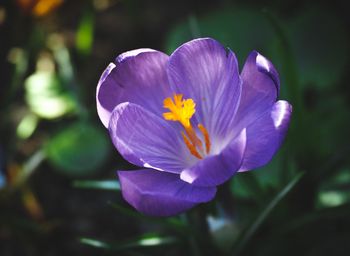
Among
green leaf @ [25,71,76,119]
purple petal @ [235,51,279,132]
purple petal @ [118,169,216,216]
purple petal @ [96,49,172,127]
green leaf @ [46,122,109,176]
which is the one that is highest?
purple petal @ [96,49,172,127]

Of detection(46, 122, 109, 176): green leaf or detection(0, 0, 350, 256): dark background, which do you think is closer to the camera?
detection(0, 0, 350, 256): dark background

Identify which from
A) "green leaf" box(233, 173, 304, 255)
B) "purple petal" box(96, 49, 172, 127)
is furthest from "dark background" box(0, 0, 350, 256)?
"purple petal" box(96, 49, 172, 127)

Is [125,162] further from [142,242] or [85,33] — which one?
[142,242]

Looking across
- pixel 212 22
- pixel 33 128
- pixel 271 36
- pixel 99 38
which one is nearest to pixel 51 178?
pixel 33 128

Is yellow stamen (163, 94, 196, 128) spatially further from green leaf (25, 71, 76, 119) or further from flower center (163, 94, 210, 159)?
green leaf (25, 71, 76, 119)

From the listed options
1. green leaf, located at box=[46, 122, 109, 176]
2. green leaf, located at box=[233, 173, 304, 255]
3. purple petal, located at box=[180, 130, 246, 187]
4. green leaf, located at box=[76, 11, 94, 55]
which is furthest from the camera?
green leaf, located at box=[76, 11, 94, 55]

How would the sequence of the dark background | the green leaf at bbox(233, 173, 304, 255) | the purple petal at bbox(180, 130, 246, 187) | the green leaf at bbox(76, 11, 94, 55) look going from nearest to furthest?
the purple petal at bbox(180, 130, 246, 187), the green leaf at bbox(233, 173, 304, 255), the dark background, the green leaf at bbox(76, 11, 94, 55)

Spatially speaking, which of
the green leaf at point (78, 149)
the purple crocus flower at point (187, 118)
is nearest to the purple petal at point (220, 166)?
the purple crocus flower at point (187, 118)

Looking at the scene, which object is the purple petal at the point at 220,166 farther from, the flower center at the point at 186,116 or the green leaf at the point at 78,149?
the green leaf at the point at 78,149
